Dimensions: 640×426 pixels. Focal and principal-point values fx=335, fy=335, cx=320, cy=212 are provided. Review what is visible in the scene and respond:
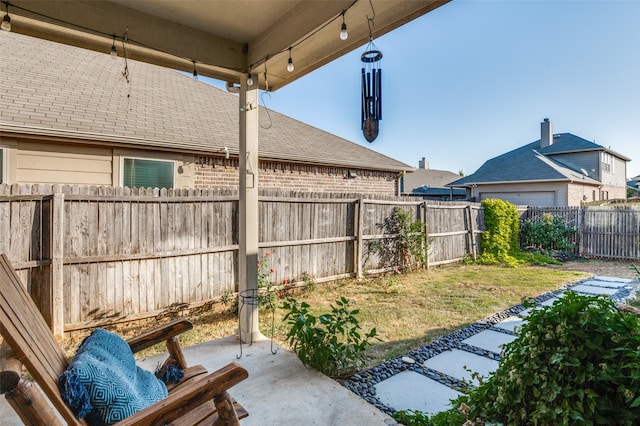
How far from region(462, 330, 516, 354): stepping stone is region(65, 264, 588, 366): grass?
31 cm

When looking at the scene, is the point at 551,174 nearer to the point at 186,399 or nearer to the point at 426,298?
the point at 426,298

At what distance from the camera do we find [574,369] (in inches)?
59.9

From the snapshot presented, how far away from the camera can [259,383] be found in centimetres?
286

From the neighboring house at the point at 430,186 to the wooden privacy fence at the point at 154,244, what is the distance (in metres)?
16.2

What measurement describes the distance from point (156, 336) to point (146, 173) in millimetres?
4343

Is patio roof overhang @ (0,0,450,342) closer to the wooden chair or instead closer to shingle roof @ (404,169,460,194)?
the wooden chair

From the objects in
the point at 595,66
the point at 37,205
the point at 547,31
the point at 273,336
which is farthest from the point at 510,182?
the point at 37,205

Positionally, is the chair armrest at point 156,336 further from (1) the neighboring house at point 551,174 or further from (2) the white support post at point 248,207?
(1) the neighboring house at point 551,174

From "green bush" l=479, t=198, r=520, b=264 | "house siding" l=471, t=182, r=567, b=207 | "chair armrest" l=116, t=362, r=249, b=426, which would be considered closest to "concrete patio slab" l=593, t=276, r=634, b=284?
"green bush" l=479, t=198, r=520, b=264

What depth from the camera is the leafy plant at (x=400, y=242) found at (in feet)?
24.5

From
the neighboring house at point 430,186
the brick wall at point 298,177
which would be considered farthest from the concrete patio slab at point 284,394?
the neighboring house at point 430,186

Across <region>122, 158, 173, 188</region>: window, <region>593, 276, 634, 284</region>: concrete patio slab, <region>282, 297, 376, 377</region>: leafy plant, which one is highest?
<region>122, 158, 173, 188</region>: window

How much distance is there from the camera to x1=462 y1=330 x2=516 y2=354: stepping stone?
12.3 ft

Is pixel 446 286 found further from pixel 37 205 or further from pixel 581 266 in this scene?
pixel 37 205
